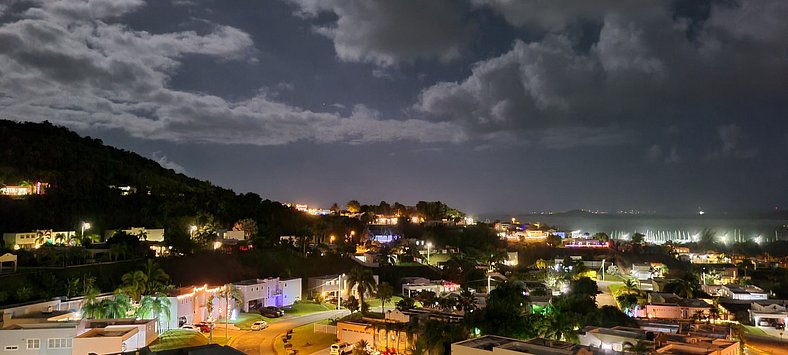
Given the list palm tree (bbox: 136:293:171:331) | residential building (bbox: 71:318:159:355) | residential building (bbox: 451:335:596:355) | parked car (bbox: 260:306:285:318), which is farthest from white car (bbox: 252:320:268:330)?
residential building (bbox: 451:335:596:355)

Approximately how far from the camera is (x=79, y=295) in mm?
34531

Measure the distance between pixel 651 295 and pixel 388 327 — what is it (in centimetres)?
2715

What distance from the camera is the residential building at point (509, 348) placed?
21781mm

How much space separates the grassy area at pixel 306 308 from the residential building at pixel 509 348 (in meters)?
22.7

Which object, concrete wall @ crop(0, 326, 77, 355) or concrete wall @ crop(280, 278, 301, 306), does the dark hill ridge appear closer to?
concrete wall @ crop(280, 278, 301, 306)

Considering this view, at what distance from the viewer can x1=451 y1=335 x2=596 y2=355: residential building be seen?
71.5 feet

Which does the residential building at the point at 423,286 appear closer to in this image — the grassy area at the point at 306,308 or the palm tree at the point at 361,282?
the palm tree at the point at 361,282

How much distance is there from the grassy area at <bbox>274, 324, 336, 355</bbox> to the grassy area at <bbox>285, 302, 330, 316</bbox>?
7.29 m

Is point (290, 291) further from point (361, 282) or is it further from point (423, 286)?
point (423, 286)

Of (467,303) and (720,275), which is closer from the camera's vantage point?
(467,303)

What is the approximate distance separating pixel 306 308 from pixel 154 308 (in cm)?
1542

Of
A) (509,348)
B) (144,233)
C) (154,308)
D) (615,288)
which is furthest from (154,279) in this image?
(615,288)

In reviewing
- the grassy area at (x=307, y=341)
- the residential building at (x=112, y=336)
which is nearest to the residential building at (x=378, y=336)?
the grassy area at (x=307, y=341)

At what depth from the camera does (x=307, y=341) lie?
3353 centimetres
